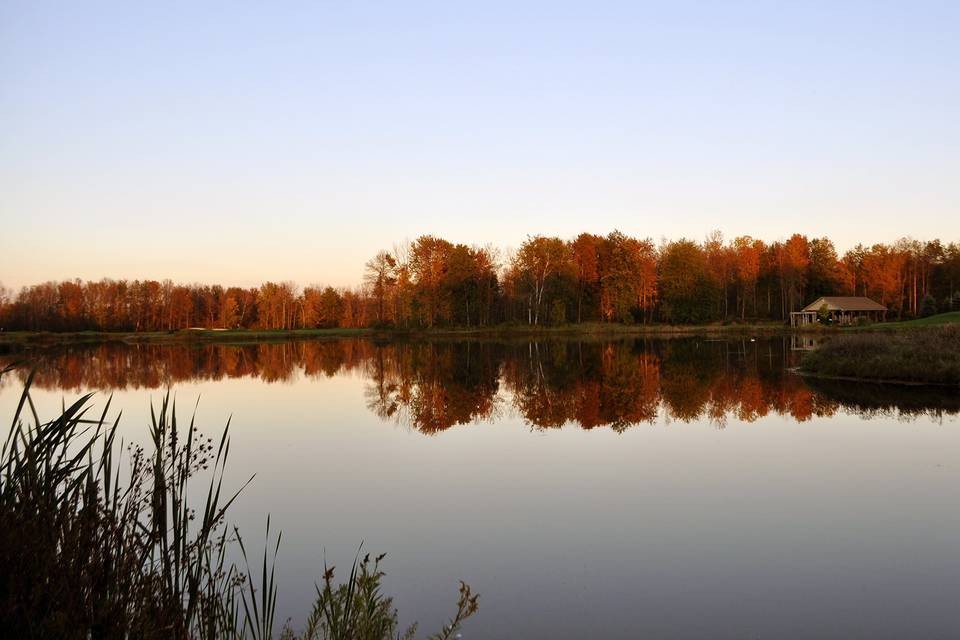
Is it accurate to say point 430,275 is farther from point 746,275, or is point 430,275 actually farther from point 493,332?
point 746,275

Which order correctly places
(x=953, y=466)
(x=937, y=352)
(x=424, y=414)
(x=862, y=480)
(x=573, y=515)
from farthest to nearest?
(x=937, y=352) < (x=424, y=414) < (x=953, y=466) < (x=862, y=480) < (x=573, y=515)

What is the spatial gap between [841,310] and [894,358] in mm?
47179

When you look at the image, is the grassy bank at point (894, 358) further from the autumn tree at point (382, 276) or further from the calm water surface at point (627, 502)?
the autumn tree at point (382, 276)

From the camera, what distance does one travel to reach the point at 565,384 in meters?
23.9

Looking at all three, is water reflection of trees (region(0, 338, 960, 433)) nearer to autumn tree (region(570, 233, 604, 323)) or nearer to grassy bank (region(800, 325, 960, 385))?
grassy bank (region(800, 325, 960, 385))

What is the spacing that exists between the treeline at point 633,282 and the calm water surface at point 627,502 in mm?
46829

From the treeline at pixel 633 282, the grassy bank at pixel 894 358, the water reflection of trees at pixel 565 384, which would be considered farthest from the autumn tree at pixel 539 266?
the grassy bank at pixel 894 358

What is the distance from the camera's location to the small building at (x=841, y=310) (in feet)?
211

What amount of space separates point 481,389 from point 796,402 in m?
9.84

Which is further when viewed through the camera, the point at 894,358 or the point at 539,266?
the point at 539,266

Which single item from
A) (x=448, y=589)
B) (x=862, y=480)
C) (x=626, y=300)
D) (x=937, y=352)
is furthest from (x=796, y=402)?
(x=626, y=300)

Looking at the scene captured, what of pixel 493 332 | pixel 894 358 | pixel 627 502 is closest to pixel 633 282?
pixel 493 332

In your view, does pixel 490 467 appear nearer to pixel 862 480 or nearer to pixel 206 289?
pixel 862 480

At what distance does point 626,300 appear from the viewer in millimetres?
67750
